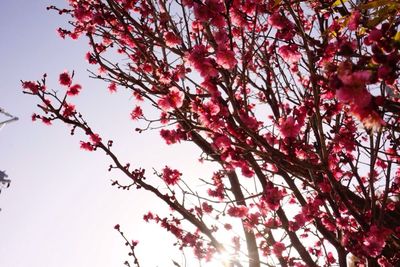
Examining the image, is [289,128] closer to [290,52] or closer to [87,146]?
[290,52]

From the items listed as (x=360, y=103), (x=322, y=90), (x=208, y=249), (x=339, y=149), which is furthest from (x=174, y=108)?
(x=208, y=249)

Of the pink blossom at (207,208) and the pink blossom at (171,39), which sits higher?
the pink blossom at (171,39)

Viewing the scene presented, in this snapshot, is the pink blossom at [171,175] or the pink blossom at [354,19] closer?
the pink blossom at [354,19]

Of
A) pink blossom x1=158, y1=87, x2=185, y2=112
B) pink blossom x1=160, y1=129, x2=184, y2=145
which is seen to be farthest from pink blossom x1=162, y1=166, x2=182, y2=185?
pink blossom x1=158, y1=87, x2=185, y2=112

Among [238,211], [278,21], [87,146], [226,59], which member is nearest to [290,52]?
[278,21]

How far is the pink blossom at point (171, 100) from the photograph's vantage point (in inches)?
132

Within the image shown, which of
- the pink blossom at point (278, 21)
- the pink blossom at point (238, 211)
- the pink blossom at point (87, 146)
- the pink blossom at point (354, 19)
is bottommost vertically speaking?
the pink blossom at point (238, 211)

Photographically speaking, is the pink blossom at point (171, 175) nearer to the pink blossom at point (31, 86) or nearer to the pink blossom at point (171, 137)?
the pink blossom at point (171, 137)

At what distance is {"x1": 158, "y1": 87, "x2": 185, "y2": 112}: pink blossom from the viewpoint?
336 cm

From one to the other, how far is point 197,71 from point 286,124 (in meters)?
0.95

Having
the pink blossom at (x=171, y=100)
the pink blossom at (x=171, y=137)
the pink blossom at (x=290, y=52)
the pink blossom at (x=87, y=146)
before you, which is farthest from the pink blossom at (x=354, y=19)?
the pink blossom at (x=87, y=146)

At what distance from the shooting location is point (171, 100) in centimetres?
337

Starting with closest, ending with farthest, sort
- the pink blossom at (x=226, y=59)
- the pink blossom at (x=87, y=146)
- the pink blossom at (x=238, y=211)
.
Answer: the pink blossom at (x=226, y=59) < the pink blossom at (x=87, y=146) < the pink blossom at (x=238, y=211)

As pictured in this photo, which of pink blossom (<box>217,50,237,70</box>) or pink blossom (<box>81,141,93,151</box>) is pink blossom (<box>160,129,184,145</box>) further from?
pink blossom (<box>217,50,237,70</box>)
